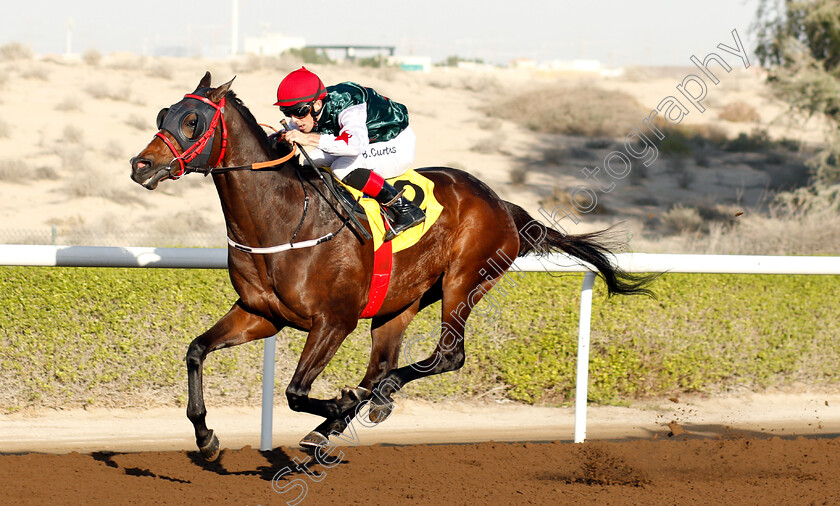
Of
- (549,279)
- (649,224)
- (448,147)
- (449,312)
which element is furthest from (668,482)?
(448,147)

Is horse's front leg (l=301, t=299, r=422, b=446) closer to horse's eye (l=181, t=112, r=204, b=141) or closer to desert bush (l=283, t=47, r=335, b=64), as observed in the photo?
horse's eye (l=181, t=112, r=204, b=141)

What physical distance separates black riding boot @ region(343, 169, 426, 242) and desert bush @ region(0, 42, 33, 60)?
2488 centimetres

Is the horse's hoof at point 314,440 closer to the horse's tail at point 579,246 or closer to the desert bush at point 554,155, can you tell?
the horse's tail at point 579,246

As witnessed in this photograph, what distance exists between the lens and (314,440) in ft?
12.3

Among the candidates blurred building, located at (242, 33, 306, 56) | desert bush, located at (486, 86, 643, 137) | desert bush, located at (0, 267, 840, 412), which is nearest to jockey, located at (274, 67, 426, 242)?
desert bush, located at (0, 267, 840, 412)

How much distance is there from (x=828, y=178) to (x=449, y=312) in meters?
12.4

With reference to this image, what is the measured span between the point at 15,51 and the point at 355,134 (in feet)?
83.3

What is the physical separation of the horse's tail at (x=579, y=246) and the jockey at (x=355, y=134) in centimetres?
92

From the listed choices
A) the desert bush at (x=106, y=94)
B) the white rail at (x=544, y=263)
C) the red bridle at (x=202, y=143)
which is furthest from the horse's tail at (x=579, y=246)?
the desert bush at (x=106, y=94)

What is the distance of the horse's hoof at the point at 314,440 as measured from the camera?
12.2 feet

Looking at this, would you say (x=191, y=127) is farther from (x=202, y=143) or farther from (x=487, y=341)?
(x=487, y=341)

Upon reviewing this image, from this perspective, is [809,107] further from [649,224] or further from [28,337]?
[28,337]

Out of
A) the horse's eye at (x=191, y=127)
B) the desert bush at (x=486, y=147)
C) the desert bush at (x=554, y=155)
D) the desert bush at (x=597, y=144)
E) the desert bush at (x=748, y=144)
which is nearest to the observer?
the horse's eye at (x=191, y=127)

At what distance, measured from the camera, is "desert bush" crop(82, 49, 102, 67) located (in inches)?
1022
